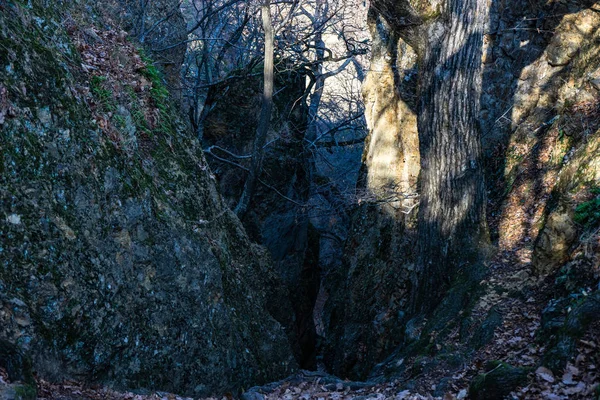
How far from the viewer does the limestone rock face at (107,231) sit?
437 cm

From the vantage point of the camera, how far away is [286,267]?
14.5m

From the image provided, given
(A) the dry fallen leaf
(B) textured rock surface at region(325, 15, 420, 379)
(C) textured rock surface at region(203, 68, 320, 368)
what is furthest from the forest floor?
(C) textured rock surface at region(203, 68, 320, 368)

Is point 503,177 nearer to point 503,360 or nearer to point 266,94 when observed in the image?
point 503,360

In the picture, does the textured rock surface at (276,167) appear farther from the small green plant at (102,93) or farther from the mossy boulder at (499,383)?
the mossy boulder at (499,383)

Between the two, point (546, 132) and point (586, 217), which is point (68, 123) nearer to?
point (586, 217)

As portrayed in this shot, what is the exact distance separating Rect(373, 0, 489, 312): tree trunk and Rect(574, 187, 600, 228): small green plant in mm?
1615

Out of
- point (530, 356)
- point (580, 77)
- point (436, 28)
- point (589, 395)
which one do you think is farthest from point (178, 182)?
point (580, 77)

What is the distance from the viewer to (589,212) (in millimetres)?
5191

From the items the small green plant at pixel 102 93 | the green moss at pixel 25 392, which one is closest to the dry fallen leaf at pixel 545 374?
the green moss at pixel 25 392

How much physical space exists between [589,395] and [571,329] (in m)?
0.71

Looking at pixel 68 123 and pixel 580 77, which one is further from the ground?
pixel 580 77

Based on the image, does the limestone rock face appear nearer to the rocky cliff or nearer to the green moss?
the green moss

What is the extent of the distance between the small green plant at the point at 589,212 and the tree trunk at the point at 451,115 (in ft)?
5.30

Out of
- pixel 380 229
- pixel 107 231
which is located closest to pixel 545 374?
pixel 107 231
